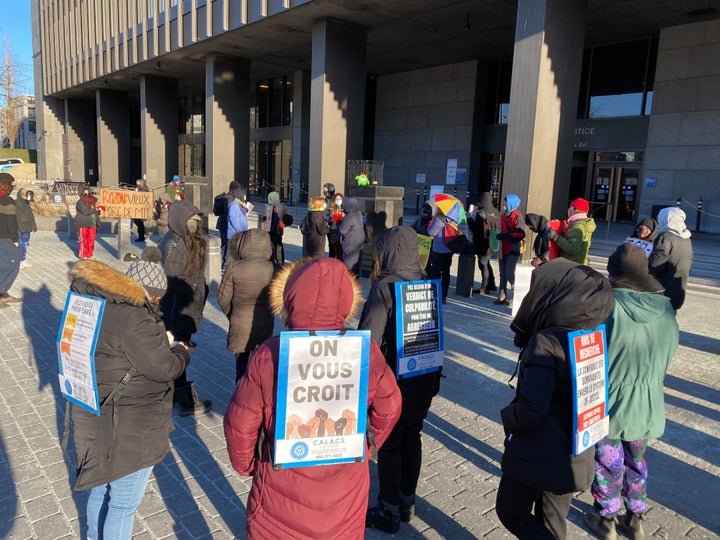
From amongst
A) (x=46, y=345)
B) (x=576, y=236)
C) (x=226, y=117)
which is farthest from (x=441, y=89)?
(x=46, y=345)

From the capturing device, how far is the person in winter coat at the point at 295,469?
2.04 meters

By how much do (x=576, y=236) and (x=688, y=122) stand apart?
1479cm

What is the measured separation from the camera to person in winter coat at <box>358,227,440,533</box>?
3.21 m

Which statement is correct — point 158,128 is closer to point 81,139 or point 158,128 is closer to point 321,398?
point 81,139

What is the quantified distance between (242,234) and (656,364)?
3297 mm

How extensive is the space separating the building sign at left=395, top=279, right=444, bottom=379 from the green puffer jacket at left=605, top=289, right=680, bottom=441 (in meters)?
1.04

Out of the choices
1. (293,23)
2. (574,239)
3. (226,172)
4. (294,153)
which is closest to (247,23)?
(293,23)

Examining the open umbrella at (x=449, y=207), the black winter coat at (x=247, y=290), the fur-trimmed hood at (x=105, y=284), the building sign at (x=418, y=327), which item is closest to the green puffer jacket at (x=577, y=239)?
the open umbrella at (x=449, y=207)

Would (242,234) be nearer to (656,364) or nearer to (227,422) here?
(227,422)

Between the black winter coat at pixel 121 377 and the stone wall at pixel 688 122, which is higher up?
the stone wall at pixel 688 122

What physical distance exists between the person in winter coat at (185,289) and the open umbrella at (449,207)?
4507 millimetres

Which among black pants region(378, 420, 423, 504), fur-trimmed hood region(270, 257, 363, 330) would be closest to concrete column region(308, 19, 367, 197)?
black pants region(378, 420, 423, 504)

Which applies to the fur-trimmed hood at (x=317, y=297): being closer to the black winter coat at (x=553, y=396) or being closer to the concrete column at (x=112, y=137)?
the black winter coat at (x=553, y=396)

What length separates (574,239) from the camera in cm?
706
